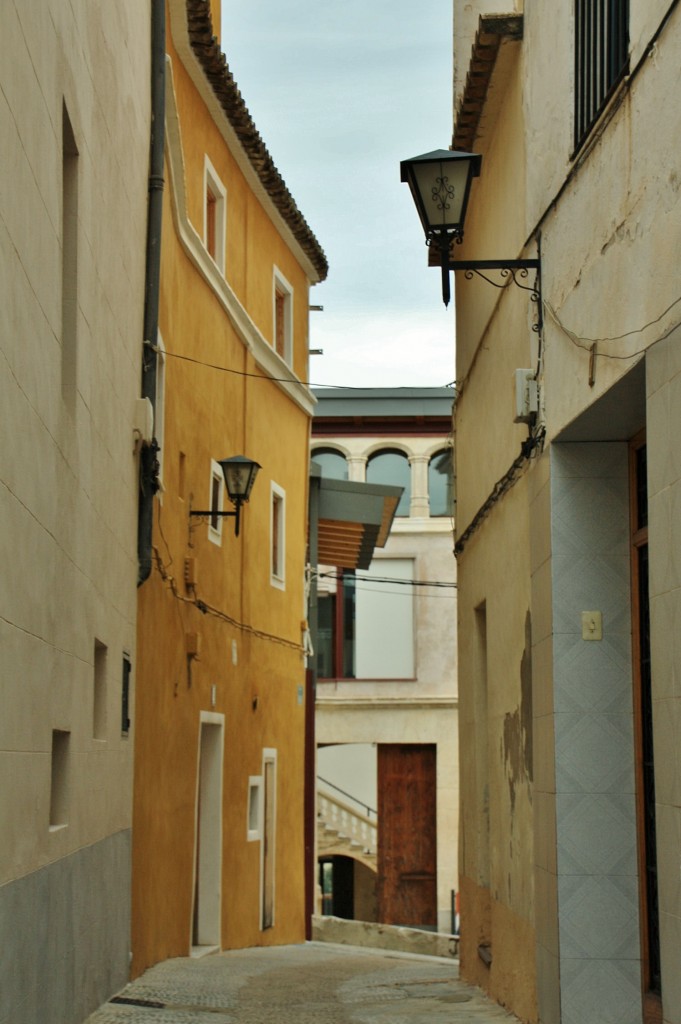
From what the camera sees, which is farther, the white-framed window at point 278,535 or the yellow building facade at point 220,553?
the white-framed window at point 278,535

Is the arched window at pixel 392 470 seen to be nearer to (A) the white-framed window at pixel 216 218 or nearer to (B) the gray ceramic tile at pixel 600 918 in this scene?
(A) the white-framed window at pixel 216 218

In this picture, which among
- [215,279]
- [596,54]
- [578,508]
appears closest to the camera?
[596,54]

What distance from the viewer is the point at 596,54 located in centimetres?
764

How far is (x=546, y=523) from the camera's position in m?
8.21

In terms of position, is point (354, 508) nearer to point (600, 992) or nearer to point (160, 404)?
point (160, 404)

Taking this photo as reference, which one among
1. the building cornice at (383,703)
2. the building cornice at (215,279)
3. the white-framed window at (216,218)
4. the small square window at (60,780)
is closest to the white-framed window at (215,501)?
the building cornice at (215,279)

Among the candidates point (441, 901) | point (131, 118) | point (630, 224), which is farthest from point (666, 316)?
point (441, 901)

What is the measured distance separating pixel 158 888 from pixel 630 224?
27.7 ft

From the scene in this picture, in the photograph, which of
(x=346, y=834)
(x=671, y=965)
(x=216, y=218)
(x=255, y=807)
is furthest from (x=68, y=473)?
(x=346, y=834)

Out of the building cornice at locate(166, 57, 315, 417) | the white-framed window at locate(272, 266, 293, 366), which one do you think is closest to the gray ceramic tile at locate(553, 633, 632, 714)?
the building cornice at locate(166, 57, 315, 417)

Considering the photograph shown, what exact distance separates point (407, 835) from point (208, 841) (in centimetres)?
1615

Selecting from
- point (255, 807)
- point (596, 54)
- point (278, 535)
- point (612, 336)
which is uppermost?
point (596, 54)

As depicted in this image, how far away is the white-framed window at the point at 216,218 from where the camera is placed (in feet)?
55.2

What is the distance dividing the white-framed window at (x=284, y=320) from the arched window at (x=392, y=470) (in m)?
12.7
